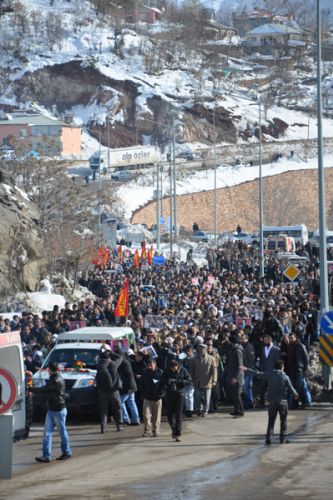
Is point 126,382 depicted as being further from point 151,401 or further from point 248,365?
point 248,365

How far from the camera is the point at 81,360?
2252 cm

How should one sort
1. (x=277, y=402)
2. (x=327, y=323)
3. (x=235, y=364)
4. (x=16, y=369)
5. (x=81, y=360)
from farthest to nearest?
(x=327, y=323) → (x=81, y=360) → (x=235, y=364) → (x=277, y=402) → (x=16, y=369)

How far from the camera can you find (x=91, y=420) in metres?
22.4

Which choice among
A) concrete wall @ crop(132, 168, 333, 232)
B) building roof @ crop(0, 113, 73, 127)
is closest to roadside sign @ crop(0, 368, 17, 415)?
concrete wall @ crop(132, 168, 333, 232)

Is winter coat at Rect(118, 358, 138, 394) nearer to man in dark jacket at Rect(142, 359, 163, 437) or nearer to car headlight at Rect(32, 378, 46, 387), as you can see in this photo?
man in dark jacket at Rect(142, 359, 163, 437)

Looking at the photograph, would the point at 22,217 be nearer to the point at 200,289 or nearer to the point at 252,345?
the point at 200,289

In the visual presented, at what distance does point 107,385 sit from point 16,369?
90.9 inches

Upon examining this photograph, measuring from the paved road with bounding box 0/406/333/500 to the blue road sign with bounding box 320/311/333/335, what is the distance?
218cm

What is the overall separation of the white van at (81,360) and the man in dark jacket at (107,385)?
28.8 inches

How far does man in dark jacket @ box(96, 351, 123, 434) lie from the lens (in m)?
20.4

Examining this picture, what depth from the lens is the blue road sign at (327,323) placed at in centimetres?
2328

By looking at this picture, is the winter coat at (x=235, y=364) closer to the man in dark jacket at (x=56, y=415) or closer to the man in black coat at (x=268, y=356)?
the man in black coat at (x=268, y=356)

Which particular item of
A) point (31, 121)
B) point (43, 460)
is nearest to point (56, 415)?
point (43, 460)

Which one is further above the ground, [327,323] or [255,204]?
[255,204]
